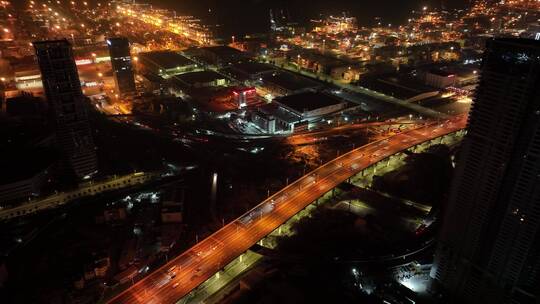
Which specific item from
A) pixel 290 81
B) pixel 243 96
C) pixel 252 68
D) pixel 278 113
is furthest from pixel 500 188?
pixel 252 68

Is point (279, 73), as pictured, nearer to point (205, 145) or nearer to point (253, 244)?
point (205, 145)

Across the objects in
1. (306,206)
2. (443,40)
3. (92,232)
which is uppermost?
(443,40)

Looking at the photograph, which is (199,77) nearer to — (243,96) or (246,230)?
(243,96)

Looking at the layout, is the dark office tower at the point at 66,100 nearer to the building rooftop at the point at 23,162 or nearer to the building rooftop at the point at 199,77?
the building rooftop at the point at 23,162

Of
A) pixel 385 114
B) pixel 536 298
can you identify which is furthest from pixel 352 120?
pixel 536 298

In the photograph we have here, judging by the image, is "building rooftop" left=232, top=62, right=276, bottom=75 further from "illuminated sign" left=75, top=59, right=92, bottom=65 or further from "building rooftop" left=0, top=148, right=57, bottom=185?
"building rooftop" left=0, top=148, right=57, bottom=185

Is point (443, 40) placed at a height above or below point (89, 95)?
above

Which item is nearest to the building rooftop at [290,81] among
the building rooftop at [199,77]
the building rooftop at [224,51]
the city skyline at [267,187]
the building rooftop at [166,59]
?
the city skyline at [267,187]
